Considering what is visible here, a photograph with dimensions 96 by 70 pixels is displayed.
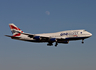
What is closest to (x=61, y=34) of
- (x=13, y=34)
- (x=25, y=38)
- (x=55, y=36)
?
(x=55, y=36)

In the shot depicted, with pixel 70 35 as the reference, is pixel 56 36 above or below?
below

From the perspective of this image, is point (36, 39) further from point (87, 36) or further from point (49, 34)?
point (87, 36)

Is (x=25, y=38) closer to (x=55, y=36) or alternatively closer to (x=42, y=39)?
(x=42, y=39)

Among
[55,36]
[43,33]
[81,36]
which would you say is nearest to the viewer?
[81,36]

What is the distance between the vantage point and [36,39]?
73.7 m

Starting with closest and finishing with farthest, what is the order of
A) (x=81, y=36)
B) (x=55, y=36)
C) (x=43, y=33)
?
(x=81, y=36) → (x=55, y=36) → (x=43, y=33)

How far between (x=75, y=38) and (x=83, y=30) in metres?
4.81

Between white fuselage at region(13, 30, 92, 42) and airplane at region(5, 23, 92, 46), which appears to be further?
airplane at region(5, 23, 92, 46)

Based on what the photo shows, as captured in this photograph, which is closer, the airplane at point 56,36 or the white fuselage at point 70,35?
the white fuselage at point 70,35

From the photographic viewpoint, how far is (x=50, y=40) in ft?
240

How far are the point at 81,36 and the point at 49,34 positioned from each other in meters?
14.8

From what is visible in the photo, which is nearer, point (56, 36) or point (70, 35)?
point (70, 35)

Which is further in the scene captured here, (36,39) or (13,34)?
(13,34)

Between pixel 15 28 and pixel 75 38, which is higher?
pixel 15 28
